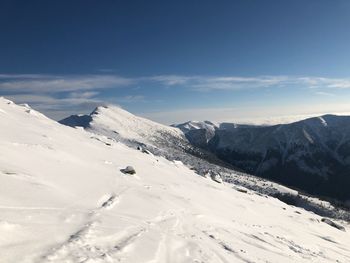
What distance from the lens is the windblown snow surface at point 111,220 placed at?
1480 centimetres

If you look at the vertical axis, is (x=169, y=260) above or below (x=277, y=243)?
above

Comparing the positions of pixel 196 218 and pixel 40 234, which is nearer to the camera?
pixel 40 234

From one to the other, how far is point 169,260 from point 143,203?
10364mm

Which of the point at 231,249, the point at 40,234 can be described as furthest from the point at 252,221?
the point at 40,234

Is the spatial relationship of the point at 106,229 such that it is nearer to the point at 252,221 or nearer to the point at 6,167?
the point at 6,167

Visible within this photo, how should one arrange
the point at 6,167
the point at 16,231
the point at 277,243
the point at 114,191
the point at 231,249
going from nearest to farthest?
the point at 16,231, the point at 231,249, the point at 6,167, the point at 277,243, the point at 114,191

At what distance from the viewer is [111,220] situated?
19.5m

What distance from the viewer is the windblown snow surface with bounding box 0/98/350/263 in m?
14.8

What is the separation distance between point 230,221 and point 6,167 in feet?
50.5

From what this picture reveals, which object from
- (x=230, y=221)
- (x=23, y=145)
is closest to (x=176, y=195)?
(x=230, y=221)

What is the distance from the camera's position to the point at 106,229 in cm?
1767

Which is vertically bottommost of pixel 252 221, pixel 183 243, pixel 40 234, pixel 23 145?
pixel 252 221

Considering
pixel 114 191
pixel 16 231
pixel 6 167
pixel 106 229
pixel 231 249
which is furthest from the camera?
pixel 114 191

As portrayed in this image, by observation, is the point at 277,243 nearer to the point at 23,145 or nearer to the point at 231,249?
the point at 231,249
